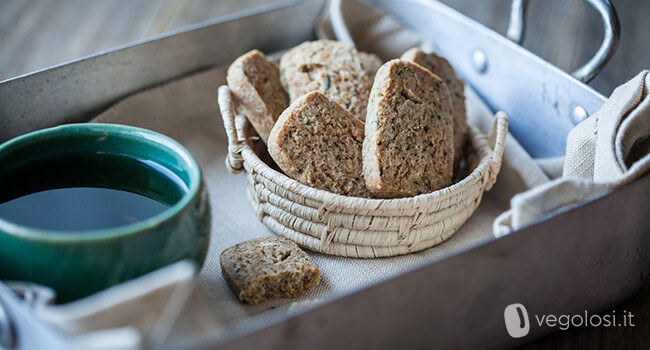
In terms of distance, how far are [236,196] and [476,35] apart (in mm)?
472

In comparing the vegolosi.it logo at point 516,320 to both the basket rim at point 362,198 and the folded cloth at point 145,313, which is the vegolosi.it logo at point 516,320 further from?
the folded cloth at point 145,313

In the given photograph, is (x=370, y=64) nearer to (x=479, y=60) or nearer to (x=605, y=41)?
(x=479, y=60)

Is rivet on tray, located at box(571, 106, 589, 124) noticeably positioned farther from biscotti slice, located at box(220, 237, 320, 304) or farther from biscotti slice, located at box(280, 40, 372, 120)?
biscotti slice, located at box(220, 237, 320, 304)

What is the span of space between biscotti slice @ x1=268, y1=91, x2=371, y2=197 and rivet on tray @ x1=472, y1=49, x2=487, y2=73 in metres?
0.35

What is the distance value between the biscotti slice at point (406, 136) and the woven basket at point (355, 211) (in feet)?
0.11

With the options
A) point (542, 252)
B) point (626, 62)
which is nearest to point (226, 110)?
point (542, 252)

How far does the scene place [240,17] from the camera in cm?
106

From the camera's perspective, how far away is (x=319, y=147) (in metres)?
0.75

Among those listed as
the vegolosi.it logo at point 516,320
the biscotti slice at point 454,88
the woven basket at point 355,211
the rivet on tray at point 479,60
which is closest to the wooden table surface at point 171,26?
the rivet on tray at point 479,60

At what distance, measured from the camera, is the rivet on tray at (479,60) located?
1.00 m

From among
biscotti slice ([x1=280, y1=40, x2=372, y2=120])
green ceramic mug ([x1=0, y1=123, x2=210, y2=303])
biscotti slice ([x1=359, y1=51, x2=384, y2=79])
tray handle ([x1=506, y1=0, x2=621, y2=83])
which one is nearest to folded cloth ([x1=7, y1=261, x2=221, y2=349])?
green ceramic mug ([x1=0, y1=123, x2=210, y2=303])

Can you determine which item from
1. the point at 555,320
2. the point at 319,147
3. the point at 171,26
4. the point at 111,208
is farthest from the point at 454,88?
the point at 171,26

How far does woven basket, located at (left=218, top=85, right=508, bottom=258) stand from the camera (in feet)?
2.30

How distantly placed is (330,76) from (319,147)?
15 centimetres
